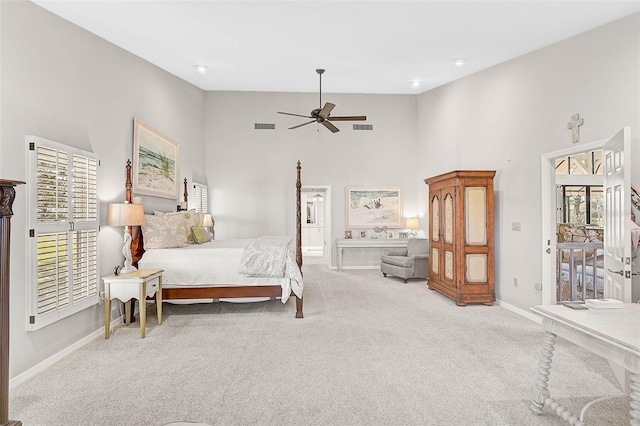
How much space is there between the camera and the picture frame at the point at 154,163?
15.0ft

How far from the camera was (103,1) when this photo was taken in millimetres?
3402

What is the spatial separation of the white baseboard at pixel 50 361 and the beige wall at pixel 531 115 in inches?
204

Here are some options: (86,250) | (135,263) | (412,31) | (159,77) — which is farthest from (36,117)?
(412,31)

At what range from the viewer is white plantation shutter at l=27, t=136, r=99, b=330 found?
2881 mm

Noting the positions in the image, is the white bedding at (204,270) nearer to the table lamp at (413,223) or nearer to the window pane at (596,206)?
the table lamp at (413,223)

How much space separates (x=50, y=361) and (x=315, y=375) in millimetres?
2325

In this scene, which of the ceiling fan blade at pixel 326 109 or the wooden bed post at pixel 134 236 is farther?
the ceiling fan blade at pixel 326 109

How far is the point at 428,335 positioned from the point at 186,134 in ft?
17.5

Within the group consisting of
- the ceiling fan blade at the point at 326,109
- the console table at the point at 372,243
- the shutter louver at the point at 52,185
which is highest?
the ceiling fan blade at the point at 326,109

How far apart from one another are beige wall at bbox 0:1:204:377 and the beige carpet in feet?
1.08

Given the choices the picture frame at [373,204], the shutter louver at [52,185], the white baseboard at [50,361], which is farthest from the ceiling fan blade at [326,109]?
the white baseboard at [50,361]

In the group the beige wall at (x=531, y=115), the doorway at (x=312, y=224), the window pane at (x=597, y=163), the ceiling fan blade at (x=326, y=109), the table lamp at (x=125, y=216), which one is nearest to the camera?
the beige wall at (x=531, y=115)

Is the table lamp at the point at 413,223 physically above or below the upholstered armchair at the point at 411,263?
above

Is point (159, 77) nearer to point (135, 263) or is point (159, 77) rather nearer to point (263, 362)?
point (135, 263)
